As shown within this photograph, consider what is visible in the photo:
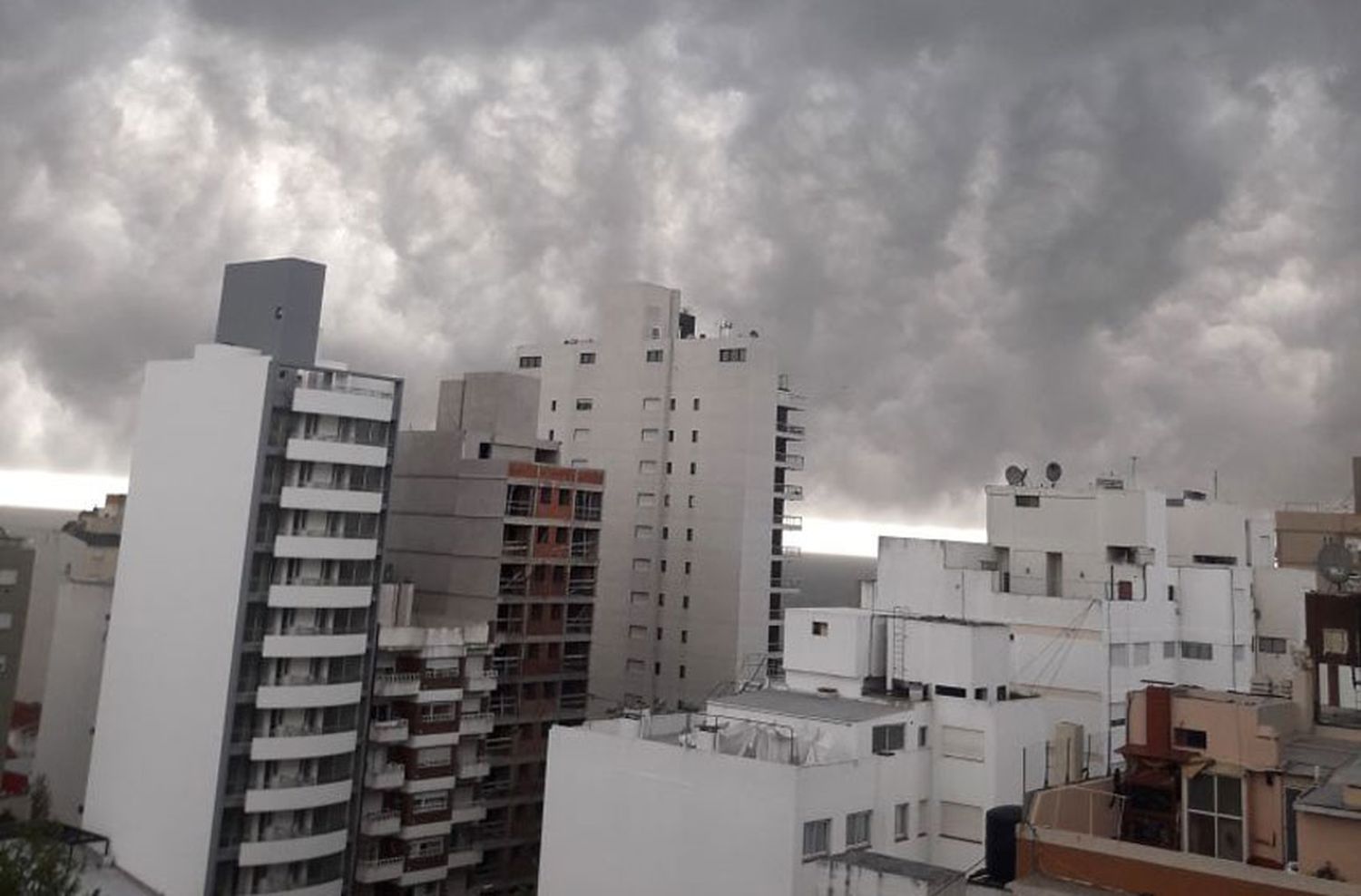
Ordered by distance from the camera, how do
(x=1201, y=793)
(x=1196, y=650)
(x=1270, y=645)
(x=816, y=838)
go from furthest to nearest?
(x=1270, y=645), (x=1196, y=650), (x=816, y=838), (x=1201, y=793)

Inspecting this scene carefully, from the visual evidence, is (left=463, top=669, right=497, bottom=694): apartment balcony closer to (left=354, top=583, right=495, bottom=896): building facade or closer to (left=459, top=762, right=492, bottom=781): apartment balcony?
(left=354, top=583, right=495, bottom=896): building facade

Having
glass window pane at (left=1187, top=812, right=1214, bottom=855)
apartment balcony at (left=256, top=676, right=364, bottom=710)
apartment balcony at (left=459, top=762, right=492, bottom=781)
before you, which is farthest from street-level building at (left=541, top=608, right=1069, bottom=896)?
apartment balcony at (left=459, top=762, right=492, bottom=781)

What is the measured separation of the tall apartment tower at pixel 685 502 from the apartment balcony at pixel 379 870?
1042 inches

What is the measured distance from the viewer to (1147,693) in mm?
24797

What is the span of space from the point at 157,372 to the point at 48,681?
1986 cm

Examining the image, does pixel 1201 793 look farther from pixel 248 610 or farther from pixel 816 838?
pixel 248 610

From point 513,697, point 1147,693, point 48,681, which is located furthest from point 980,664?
point 48,681

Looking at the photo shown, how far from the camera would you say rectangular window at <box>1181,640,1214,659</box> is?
60.8m

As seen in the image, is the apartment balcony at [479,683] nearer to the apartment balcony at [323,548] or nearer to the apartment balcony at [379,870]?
the apartment balcony at [379,870]

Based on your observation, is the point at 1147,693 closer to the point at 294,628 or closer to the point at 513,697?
the point at 294,628

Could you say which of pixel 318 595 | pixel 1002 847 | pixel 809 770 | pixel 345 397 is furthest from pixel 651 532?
pixel 1002 847

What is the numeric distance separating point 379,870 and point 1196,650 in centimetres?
4535

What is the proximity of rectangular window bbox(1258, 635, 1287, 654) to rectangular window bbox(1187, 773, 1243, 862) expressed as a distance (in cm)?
5217

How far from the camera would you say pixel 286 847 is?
142 feet
